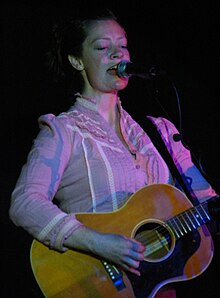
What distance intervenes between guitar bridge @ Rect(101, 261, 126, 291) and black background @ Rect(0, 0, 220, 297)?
11.9 inches

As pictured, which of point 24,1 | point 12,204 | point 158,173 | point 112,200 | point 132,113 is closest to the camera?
point 12,204

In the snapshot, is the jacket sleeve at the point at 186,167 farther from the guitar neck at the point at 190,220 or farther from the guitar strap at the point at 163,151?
the guitar neck at the point at 190,220

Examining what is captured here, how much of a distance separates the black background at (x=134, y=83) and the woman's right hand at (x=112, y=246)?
0.86 ft

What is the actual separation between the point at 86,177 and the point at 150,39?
5.13ft

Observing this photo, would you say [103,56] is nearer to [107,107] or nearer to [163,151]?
[107,107]

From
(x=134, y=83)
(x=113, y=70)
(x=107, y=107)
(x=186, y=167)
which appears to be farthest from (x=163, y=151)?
(x=134, y=83)

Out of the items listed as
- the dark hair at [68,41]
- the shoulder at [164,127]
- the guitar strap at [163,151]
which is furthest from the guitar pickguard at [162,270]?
the dark hair at [68,41]

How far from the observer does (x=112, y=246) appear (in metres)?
1.85

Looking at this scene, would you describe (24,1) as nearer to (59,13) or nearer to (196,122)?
(59,13)

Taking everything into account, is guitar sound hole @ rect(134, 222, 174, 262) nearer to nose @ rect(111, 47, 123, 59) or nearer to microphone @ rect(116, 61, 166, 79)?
microphone @ rect(116, 61, 166, 79)

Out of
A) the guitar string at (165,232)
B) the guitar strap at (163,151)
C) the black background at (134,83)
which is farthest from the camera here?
the black background at (134,83)

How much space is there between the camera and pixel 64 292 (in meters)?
1.83

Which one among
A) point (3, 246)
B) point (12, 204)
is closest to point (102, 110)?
point (12, 204)

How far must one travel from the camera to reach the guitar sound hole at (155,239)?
2.01 m
